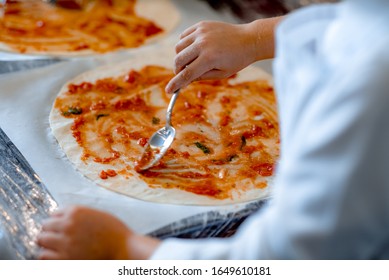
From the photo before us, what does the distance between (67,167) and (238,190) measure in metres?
0.44

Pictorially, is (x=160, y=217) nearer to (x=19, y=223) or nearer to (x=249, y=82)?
(x=19, y=223)

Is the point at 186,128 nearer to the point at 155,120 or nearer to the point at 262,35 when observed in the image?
the point at 155,120

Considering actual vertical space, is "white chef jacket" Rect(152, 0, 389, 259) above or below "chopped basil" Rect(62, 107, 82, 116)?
above

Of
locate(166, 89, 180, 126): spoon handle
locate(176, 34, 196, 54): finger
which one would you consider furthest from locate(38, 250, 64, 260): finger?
locate(176, 34, 196, 54): finger

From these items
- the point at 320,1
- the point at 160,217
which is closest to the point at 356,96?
the point at 160,217

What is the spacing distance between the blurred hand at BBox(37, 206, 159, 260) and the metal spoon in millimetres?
387

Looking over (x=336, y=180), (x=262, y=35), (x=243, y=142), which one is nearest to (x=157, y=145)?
(x=243, y=142)

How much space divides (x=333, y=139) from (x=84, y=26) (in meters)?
1.60

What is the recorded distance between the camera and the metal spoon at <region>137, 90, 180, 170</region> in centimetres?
140

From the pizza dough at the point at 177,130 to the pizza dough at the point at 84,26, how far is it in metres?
0.18

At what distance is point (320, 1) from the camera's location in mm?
2213

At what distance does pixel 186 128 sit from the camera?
61.6 inches

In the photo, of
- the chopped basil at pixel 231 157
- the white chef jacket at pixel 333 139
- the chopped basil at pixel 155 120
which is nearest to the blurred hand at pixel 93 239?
the white chef jacket at pixel 333 139

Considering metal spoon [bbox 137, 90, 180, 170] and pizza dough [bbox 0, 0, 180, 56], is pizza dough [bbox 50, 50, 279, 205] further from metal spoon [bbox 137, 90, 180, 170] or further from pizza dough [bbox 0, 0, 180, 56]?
pizza dough [bbox 0, 0, 180, 56]
